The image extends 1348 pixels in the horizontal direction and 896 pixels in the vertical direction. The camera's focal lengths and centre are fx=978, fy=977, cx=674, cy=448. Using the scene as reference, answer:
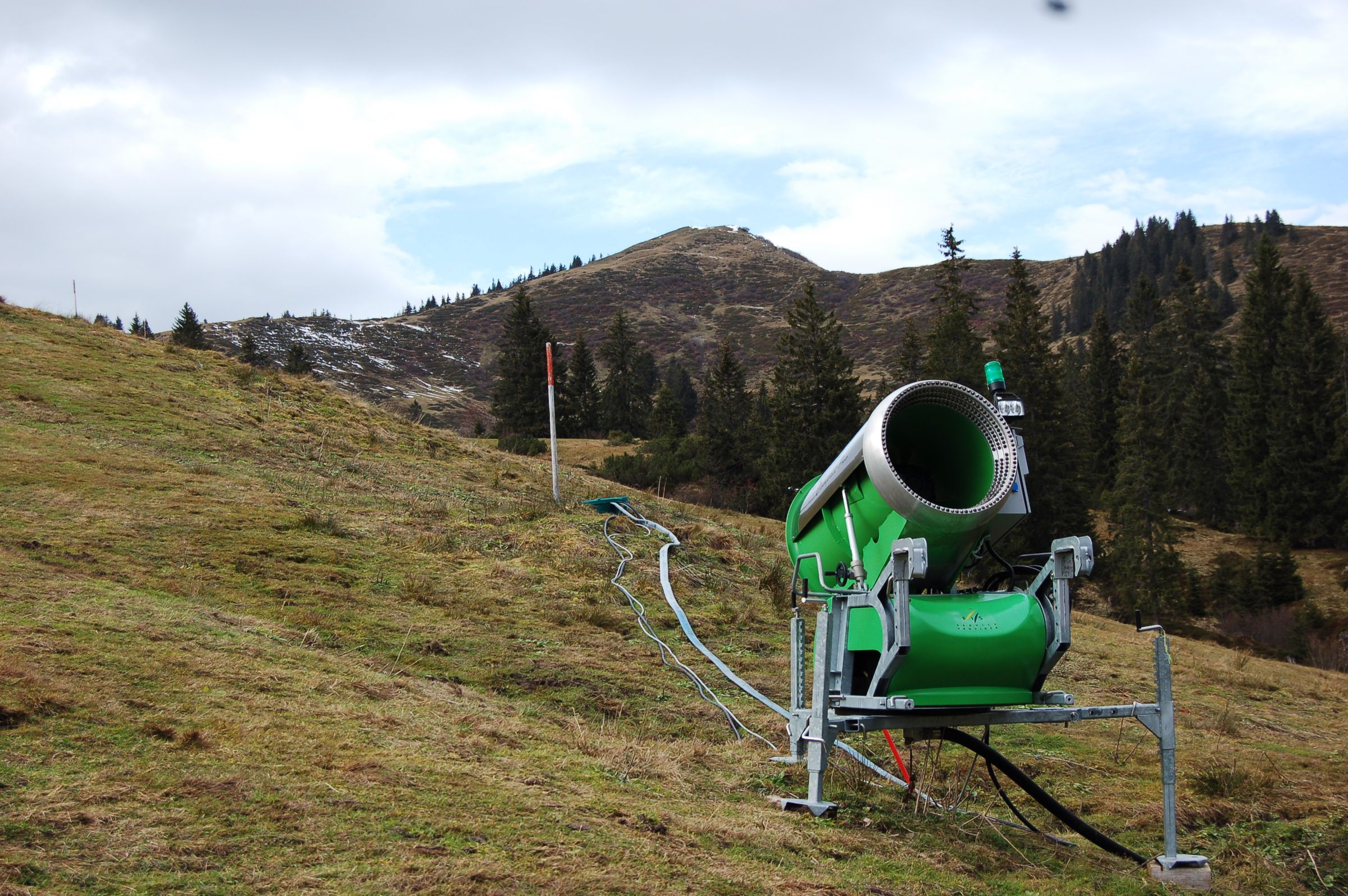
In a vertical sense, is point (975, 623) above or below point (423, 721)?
above

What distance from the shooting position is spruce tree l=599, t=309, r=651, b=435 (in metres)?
65.1

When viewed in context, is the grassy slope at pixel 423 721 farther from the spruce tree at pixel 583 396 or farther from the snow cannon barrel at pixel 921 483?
the spruce tree at pixel 583 396

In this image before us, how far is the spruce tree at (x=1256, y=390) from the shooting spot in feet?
179

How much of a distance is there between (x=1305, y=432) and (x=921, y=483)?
191 feet

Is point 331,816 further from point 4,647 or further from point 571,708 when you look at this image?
point 571,708

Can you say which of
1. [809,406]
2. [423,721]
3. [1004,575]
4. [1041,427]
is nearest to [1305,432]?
[1041,427]

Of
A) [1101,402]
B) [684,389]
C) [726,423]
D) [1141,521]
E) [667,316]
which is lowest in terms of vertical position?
[1141,521]

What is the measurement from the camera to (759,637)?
1021 centimetres

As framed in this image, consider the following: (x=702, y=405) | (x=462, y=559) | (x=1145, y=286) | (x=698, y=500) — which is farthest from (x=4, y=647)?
(x=1145, y=286)

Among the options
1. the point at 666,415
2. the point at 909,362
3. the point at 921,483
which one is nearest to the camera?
the point at 921,483

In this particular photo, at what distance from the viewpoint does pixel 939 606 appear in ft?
16.1

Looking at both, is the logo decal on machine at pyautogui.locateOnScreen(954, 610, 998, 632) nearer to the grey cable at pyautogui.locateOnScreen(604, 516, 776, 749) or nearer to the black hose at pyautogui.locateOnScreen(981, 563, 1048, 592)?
the black hose at pyautogui.locateOnScreen(981, 563, 1048, 592)

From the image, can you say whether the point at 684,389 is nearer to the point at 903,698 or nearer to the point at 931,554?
the point at 931,554

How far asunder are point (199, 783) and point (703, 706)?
4.25 metres
